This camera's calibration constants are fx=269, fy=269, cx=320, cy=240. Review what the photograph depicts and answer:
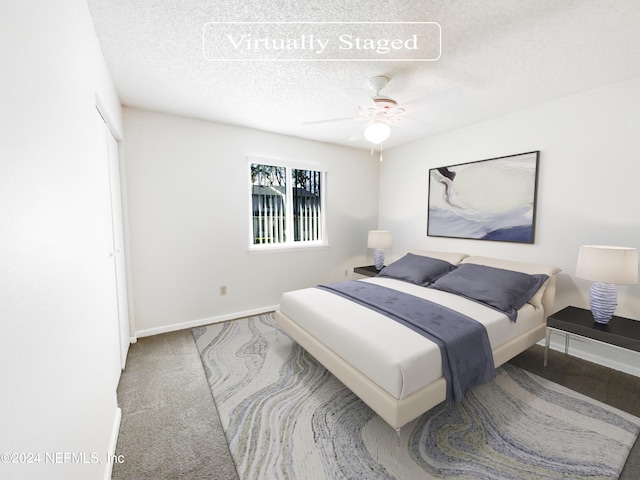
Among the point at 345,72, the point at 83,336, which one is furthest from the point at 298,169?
the point at 83,336

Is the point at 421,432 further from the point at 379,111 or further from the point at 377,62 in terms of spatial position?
the point at 377,62

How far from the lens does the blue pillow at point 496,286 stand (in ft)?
7.55

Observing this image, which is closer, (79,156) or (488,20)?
(79,156)

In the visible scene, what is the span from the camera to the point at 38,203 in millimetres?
813

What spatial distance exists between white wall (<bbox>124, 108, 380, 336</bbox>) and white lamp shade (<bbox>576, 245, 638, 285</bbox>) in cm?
301

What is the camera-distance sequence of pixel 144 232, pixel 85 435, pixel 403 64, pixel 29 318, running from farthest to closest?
pixel 144 232
pixel 403 64
pixel 85 435
pixel 29 318

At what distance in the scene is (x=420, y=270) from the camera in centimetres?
315

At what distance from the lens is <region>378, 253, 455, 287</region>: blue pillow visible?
121 inches

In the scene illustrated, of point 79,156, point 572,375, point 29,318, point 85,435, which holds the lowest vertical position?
point 572,375

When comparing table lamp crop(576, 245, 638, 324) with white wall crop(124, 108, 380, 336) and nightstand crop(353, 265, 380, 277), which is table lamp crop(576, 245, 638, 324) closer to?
nightstand crop(353, 265, 380, 277)

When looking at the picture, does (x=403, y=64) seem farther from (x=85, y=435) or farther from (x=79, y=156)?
(x=85, y=435)

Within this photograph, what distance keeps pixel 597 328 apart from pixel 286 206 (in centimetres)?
343

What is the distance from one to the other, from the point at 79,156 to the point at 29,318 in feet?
2.85

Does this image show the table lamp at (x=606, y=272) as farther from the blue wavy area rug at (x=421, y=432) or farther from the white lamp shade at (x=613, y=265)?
the blue wavy area rug at (x=421, y=432)
